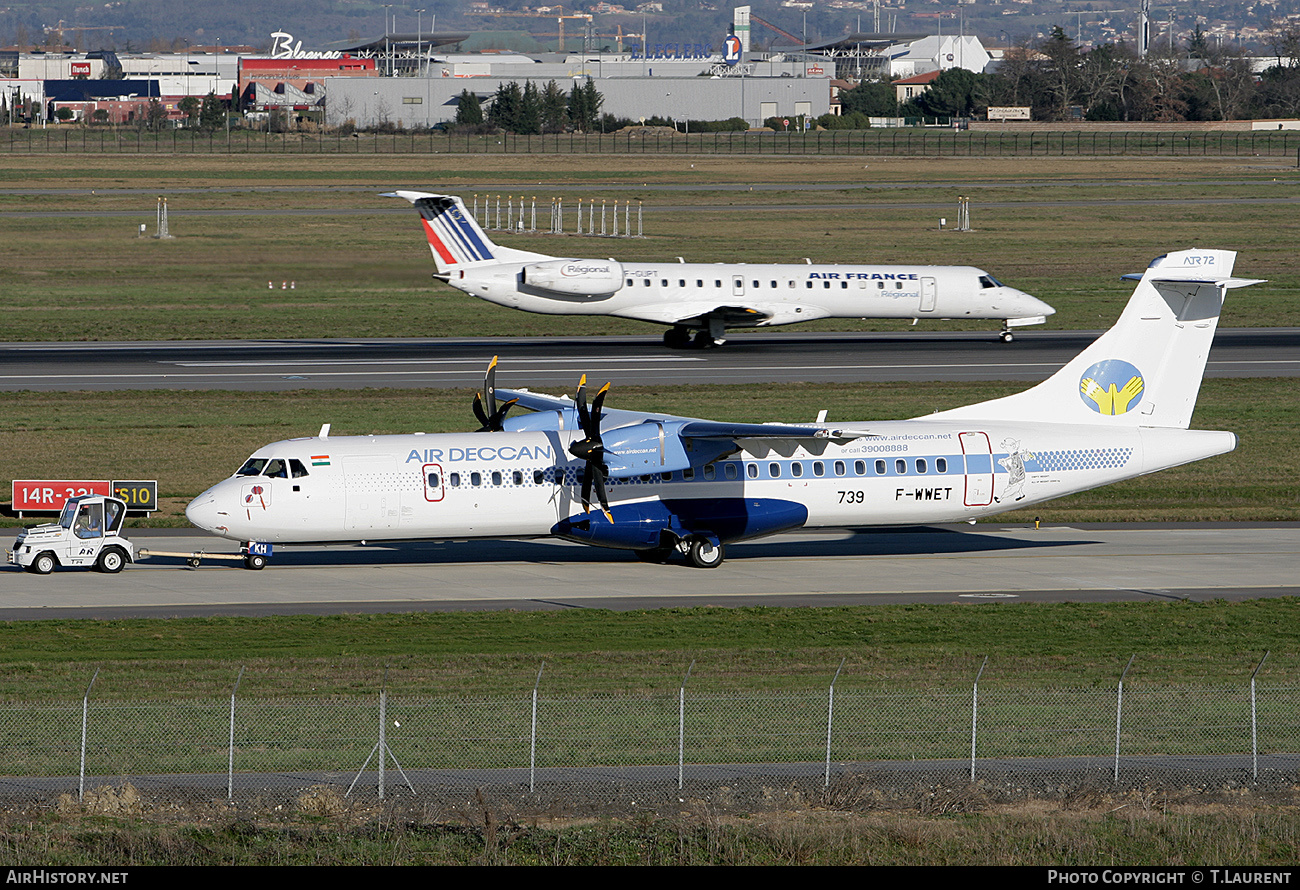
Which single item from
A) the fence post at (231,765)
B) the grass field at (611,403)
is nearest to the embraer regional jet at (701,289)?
the grass field at (611,403)

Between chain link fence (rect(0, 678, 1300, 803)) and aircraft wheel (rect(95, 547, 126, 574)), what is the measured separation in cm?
1119

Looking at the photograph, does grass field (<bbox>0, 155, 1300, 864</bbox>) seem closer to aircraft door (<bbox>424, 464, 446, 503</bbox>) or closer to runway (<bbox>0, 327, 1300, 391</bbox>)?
runway (<bbox>0, 327, 1300, 391</bbox>)

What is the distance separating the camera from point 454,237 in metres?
63.2

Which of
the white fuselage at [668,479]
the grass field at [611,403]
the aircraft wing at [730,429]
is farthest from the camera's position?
the aircraft wing at [730,429]

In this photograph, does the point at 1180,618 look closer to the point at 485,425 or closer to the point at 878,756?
the point at 878,756

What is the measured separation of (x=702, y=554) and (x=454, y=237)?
3065 centimetres

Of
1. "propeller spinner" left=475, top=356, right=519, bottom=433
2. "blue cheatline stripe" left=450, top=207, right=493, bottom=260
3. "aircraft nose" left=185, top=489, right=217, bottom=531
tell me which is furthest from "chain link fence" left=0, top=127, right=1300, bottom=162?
"aircraft nose" left=185, top=489, right=217, bottom=531

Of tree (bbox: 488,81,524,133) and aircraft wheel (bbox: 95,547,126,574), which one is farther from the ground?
tree (bbox: 488,81,524,133)

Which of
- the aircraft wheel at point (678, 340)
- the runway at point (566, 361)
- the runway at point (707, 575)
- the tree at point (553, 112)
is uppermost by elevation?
the tree at point (553, 112)

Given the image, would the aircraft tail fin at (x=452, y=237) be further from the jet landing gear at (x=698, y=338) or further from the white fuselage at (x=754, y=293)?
the jet landing gear at (x=698, y=338)

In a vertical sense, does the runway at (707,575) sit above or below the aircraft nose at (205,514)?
below

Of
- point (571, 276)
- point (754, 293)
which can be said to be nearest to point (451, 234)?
point (571, 276)

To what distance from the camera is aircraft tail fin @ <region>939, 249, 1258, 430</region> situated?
3831cm

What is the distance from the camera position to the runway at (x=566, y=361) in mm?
57938
